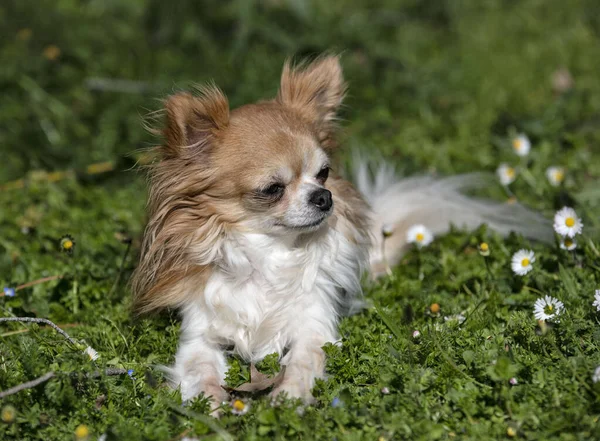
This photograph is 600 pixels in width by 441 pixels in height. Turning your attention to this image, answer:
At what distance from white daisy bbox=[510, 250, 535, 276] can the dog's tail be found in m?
0.44

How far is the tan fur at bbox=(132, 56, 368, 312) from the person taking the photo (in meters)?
3.46

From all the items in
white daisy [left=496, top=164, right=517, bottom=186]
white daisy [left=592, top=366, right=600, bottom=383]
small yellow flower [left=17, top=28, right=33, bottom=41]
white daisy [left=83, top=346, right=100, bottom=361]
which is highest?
white daisy [left=592, top=366, right=600, bottom=383]

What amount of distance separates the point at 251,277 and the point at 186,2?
12.4 feet

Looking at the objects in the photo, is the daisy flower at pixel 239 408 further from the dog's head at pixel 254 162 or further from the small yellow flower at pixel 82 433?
the dog's head at pixel 254 162

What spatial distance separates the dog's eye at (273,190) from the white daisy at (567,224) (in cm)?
141

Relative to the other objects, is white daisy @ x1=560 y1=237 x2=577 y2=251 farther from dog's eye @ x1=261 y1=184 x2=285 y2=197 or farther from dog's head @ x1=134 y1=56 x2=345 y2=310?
dog's eye @ x1=261 y1=184 x2=285 y2=197

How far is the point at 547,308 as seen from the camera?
3.34 meters

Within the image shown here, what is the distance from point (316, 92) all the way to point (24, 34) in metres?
3.63

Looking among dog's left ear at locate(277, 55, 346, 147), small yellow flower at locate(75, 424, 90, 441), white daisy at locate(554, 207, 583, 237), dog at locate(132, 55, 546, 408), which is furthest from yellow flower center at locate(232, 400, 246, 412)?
white daisy at locate(554, 207, 583, 237)

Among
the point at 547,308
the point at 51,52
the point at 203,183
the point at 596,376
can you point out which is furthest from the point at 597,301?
the point at 51,52

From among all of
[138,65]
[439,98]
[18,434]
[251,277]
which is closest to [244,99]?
[138,65]

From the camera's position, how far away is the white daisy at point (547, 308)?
332 centimetres

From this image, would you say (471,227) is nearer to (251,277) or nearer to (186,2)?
(251,277)

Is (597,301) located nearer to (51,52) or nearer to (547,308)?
(547,308)
